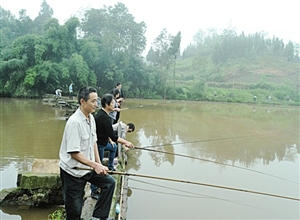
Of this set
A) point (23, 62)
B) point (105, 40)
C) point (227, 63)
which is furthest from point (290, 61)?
point (23, 62)

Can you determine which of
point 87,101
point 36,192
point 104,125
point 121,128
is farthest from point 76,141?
point 121,128

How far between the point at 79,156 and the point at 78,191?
1.29 feet

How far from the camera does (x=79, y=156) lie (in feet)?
8.45

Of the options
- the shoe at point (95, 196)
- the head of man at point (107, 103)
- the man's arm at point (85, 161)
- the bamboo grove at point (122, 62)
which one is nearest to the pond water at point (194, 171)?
the man's arm at point (85, 161)

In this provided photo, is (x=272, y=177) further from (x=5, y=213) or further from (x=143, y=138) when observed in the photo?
(x=5, y=213)

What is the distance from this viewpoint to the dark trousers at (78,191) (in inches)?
107

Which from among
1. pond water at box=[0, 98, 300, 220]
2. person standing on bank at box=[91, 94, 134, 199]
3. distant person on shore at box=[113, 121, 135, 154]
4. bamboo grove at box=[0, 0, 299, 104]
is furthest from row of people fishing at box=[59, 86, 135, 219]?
bamboo grove at box=[0, 0, 299, 104]

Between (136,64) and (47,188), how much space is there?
101 ft

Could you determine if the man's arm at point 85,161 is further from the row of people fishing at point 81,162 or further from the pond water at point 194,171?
the pond water at point 194,171

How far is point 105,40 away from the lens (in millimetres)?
32812

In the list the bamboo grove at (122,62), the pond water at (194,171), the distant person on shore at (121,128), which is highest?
the bamboo grove at (122,62)

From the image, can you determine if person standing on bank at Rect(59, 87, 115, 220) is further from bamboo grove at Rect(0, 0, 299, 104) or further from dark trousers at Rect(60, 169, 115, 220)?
bamboo grove at Rect(0, 0, 299, 104)

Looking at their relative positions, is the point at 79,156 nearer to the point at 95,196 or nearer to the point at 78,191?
the point at 78,191

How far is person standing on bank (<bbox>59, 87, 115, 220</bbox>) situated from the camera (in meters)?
2.57
